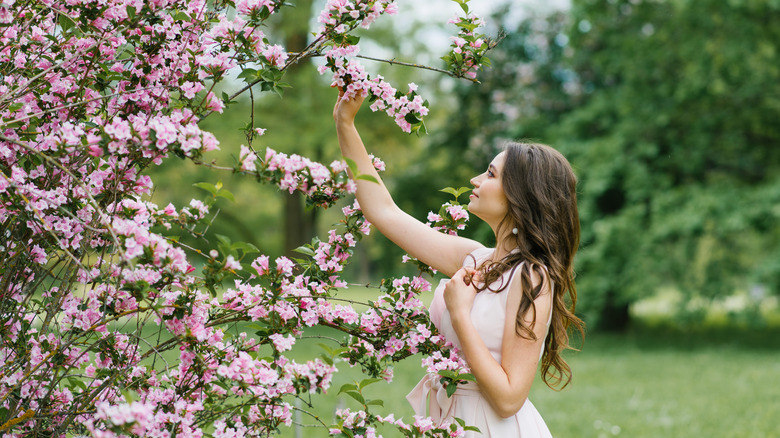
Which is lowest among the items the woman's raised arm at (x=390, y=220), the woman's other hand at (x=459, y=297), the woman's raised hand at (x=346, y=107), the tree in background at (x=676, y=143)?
the woman's other hand at (x=459, y=297)

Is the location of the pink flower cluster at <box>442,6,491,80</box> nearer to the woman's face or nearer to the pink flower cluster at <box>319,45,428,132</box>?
the pink flower cluster at <box>319,45,428,132</box>

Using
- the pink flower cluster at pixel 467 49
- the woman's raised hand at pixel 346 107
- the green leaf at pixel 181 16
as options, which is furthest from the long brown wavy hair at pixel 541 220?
the green leaf at pixel 181 16

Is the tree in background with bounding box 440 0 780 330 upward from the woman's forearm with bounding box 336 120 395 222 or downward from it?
upward

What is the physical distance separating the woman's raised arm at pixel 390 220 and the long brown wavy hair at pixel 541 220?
0.15m

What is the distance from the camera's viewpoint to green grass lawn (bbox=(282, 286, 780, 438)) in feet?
22.1

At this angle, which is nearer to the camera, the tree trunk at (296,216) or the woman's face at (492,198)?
the woman's face at (492,198)

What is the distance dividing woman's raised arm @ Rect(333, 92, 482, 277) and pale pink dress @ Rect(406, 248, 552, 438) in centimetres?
16

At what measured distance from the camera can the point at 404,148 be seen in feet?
61.4

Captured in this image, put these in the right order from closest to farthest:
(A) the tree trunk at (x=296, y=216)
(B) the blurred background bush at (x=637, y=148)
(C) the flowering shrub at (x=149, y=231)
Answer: (C) the flowering shrub at (x=149, y=231) < (B) the blurred background bush at (x=637, y=148) < (A) the tree trunk at (x=296, y=216)

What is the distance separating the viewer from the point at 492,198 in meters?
2.59

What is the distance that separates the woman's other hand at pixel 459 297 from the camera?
89.8 inches

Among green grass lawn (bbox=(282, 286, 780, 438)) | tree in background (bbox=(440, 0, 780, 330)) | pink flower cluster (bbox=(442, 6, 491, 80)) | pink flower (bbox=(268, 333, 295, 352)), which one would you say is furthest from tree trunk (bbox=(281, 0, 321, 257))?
pink flower (bbox=(268, 333, 295, 352))

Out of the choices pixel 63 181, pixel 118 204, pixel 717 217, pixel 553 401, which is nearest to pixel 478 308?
pixel 118 204

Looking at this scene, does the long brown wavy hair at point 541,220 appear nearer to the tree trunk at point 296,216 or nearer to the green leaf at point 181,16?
the green leaf at point 181,16
